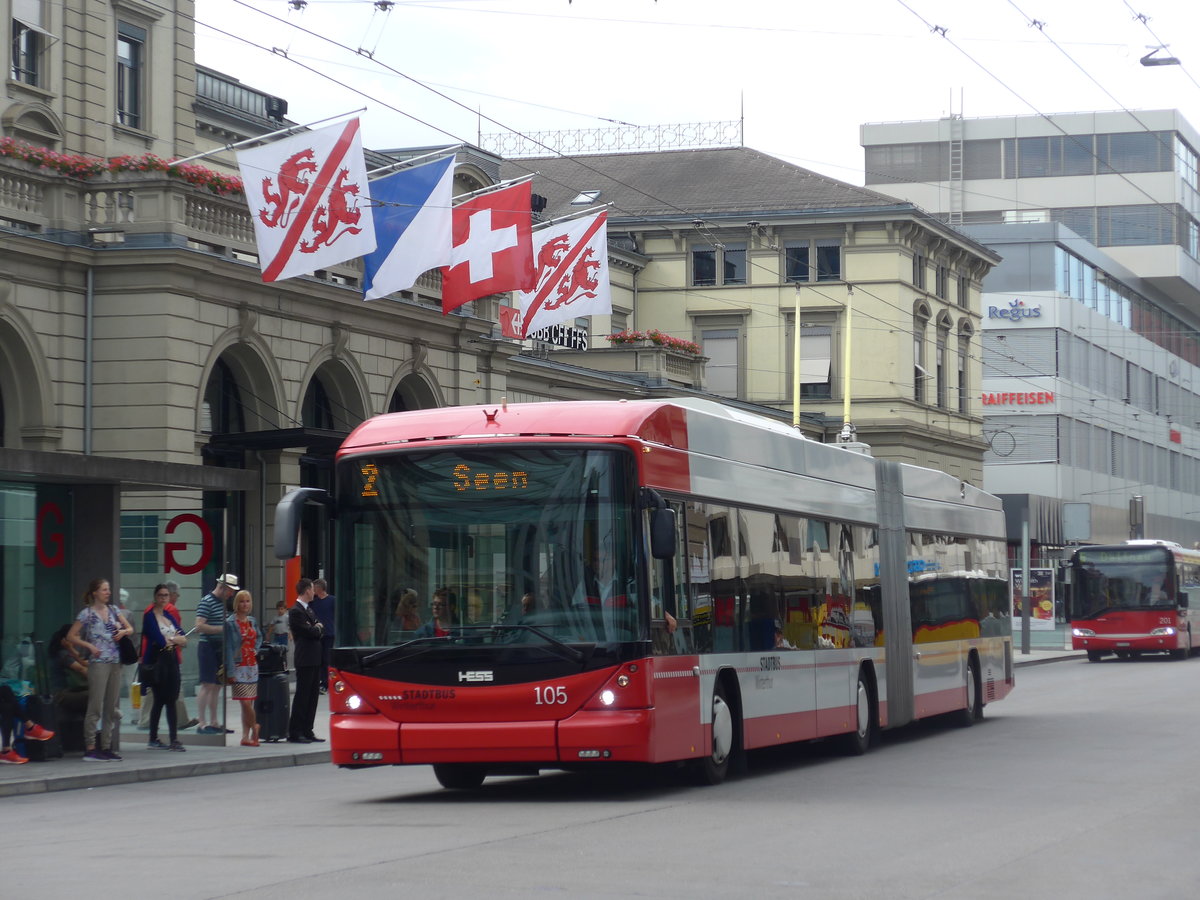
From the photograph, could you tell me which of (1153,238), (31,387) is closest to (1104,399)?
(1153,238)

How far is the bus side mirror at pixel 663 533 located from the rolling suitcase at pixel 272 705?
858 centimetres

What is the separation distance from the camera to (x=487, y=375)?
36375 millimetres

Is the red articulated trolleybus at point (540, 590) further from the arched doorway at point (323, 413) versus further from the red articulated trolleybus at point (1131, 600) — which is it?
the red articulated trolleybus at point (1131, 600)

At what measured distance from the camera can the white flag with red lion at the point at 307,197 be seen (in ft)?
84.5

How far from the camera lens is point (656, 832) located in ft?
38.2

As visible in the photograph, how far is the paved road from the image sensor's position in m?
9.56

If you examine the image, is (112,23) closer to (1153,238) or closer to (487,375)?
(487,375)

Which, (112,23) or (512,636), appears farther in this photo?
(112,23)

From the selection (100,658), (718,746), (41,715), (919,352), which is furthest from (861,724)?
(919,352)

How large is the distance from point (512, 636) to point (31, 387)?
1492 cm

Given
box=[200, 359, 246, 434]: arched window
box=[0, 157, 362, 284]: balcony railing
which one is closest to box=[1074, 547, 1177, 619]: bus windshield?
box=[200, 359, 246, 434]: arched window

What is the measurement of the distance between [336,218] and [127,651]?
9117 mm

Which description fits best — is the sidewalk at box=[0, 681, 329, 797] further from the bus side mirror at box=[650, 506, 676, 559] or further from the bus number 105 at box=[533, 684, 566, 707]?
the bus side mirror at box=[650, 506, 676, 559]

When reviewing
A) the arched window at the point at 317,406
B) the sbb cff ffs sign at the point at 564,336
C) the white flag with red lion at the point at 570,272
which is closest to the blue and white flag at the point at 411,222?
the arched window at the point at 317,406
